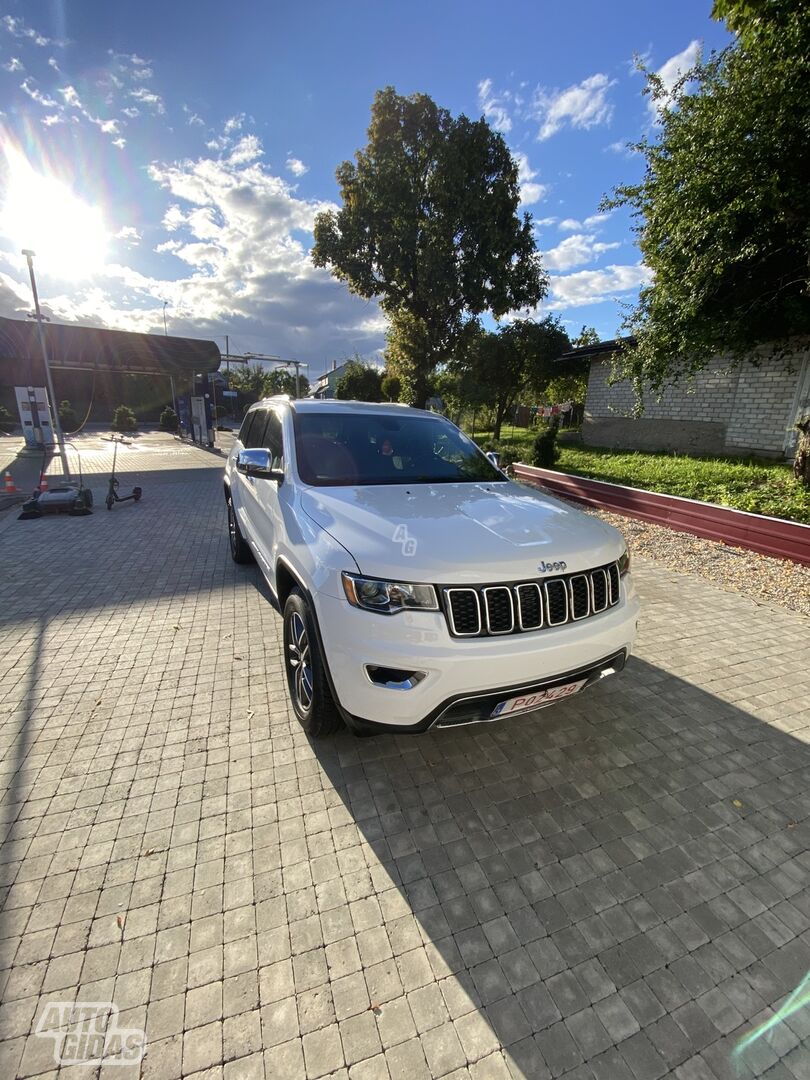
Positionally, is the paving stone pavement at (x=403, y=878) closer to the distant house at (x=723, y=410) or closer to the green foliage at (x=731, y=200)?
the green foliage at (x=731, y=200)

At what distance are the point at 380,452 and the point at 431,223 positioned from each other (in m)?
19.7

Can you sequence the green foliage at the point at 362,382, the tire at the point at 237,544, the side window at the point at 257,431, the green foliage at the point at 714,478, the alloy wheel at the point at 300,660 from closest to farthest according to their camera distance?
the alloy wheel at the point at 300,660 < the side window at the point at 257,431 < the tire at the point at 237,544 < the green foliage at the point at 714,478 < the green foliage at the point at 362,382

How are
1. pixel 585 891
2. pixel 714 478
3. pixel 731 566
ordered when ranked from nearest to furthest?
1. pixel 585 891
2. pixel 731 566
3. pixel 714 478

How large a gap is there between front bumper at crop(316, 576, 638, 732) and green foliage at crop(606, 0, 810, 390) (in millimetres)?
8196

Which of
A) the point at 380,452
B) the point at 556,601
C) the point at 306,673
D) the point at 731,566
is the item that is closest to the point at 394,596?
the point at 556,601

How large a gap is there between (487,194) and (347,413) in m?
20.3

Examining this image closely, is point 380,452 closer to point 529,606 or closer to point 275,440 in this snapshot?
point 275,440

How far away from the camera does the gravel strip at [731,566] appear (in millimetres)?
4996

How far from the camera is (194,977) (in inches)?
61.8

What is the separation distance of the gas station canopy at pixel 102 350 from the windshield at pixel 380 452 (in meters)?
26.0

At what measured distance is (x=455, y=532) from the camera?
223cm

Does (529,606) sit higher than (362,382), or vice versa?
(362,382)

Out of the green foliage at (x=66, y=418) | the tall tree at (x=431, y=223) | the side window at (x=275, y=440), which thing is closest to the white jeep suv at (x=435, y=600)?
the side window at (x=275, y=440)

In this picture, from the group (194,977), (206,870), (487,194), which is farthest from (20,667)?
(487,194)
